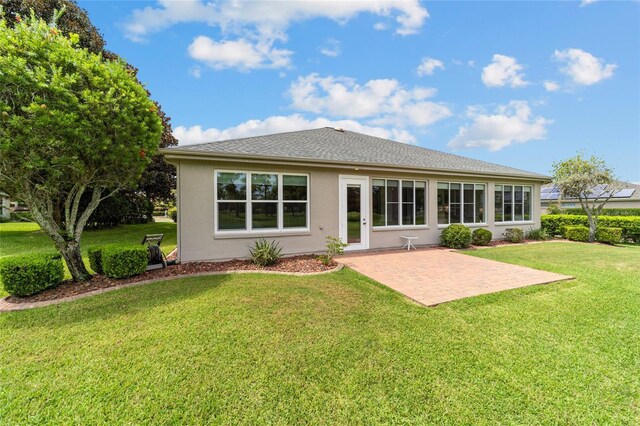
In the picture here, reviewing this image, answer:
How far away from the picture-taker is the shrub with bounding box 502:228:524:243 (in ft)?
41.9

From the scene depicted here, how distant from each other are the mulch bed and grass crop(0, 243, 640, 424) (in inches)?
28.6

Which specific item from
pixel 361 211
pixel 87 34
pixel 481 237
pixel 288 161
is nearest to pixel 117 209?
pixel 87 34

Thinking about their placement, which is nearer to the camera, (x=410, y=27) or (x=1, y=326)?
(x=1, y=326)

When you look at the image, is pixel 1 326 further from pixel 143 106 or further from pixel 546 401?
pixel 546 401

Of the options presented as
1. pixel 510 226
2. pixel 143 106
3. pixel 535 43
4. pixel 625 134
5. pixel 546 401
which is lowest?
pixel 546 401

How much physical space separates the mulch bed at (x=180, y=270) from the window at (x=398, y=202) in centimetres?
359

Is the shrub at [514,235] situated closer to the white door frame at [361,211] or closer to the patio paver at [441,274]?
the patio paver at [441,274]

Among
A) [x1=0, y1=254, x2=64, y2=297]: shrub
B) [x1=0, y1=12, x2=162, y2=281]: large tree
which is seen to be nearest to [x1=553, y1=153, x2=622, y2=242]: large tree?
[x1=0, y1=12, x2=162, y2=281]: large tree

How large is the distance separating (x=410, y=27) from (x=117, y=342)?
13.5m

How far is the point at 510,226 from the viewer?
13.6 meters

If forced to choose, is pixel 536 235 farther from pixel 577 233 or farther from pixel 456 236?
pixel 456 236

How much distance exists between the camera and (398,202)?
10.9m

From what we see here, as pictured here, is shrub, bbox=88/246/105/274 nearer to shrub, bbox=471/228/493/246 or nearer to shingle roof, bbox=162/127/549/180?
shingle roof, bbox=162/127/549/180

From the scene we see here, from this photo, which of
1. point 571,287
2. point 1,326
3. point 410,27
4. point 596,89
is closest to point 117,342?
point 1,326
